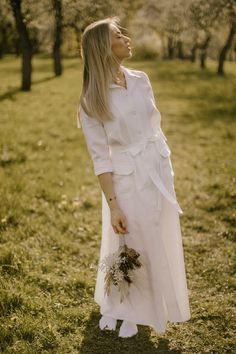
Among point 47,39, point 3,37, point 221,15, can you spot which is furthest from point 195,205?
point 3,37

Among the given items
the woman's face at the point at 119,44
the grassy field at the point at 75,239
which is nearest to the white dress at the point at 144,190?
the woman's face at the point at 119,44

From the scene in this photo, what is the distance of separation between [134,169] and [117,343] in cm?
165

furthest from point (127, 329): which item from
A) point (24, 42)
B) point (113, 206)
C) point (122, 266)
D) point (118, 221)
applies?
point (24, 42)

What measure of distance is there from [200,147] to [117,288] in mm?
7660

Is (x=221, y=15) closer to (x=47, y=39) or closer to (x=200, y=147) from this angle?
(x=200, y=147)

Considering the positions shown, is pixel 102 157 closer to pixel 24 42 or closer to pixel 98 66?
pixel 98 66

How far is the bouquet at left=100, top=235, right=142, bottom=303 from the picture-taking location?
374cm

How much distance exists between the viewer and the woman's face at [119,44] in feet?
11.6

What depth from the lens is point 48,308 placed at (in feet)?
15.0

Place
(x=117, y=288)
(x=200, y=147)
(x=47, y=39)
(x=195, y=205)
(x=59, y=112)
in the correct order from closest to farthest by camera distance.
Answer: (x=117, y=288), (x=195, y=205), (x=200, y=147), (x=59, y=112), (x=47, y=39)

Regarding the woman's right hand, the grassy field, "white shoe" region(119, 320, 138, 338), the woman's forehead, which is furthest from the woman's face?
the grassy field

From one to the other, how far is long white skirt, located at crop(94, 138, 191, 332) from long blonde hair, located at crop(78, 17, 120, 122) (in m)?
0.53

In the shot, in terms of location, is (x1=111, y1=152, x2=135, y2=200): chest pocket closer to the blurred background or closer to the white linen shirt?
the white linen shirt

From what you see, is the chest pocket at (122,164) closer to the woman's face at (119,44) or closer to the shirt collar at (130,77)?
the shirt collar at (130,77)
